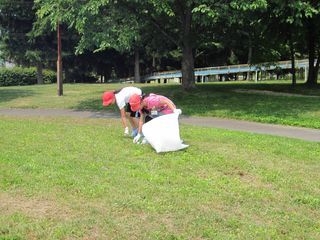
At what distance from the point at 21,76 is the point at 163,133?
45.8 m

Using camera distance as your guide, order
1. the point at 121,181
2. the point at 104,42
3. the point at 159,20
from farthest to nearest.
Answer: the point at 159,20, the point at 104,42, the point at 121,181

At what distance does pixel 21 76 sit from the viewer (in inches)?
2056

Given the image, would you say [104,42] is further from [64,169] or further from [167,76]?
[167,76]

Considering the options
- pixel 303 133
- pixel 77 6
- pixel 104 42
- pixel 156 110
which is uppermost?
pixel 77 6

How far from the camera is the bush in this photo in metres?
50.5

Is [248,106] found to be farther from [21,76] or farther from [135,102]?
[21,76]

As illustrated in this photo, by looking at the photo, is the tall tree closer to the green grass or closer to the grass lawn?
the grass lawn

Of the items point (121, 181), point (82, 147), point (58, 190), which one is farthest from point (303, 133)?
point (58, 190)

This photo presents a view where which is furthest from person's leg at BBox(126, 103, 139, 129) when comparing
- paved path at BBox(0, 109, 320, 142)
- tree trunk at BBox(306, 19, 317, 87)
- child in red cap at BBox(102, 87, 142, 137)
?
tree trunk at BBox(306, 19, 317, 87)

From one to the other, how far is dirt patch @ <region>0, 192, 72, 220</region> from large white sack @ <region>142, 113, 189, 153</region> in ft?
10.2

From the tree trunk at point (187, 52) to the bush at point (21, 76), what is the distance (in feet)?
107

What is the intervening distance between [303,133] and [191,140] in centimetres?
308

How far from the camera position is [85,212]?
5547 mm

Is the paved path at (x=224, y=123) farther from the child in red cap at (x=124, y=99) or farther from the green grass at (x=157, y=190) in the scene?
the child in red cap at (x=124, y=99)
